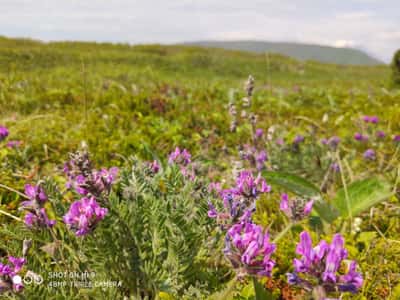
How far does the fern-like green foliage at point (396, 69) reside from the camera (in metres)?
10.9

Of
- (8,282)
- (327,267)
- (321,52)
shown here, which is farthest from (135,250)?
(321,52)

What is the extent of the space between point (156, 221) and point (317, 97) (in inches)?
297

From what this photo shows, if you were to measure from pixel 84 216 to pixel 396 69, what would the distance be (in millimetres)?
11770

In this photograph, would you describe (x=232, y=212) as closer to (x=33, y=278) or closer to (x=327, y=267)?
(x=327, y=267)

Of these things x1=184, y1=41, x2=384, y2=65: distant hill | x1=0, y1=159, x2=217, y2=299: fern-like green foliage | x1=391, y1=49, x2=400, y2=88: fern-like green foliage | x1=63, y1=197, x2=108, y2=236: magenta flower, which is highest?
x1=184, y1=41, x2=384, y2=65: distant hill

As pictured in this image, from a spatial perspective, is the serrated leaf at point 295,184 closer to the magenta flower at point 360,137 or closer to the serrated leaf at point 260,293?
the serrated leaf at point 260,293

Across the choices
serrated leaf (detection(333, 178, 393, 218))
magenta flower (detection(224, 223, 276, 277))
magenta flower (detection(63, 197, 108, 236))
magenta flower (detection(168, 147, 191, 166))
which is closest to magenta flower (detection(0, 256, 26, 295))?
magenta flower (detection(63, 197, 108, 236))

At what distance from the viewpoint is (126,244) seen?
4.77 feet

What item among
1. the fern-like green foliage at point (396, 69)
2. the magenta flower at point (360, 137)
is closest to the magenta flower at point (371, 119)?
the magenta flower at point (360, 137)

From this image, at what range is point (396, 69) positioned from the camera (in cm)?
1109

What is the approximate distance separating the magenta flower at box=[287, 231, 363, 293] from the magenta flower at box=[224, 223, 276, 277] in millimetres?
82

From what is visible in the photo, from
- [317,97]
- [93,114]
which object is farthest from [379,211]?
[317,97]

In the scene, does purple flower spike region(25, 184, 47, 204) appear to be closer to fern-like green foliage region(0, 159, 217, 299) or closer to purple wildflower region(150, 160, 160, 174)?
fern-like green foliage region(0, 159, 217, 299)

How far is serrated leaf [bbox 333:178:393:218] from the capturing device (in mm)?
2146
